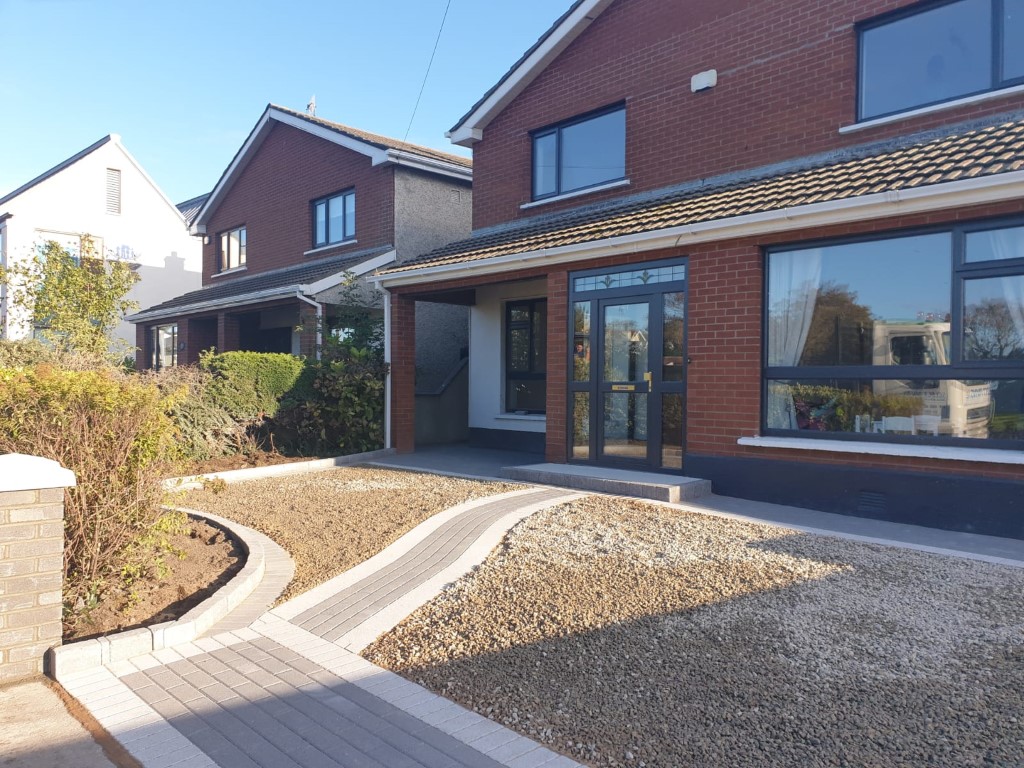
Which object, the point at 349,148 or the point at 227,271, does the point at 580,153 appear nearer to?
the point at 349,148

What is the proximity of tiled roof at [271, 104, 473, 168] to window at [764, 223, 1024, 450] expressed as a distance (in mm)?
9988

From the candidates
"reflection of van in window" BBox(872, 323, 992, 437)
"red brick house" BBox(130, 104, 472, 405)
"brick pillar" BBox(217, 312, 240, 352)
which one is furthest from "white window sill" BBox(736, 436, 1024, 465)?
"brick pillar" BBox(217, 312, 240, 352)

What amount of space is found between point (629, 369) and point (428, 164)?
27.8ft

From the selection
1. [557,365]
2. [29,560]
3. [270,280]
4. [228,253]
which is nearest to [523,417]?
[557,365]

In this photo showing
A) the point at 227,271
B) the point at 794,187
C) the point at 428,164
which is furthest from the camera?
the point at 227,271

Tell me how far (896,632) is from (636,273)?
572 centimetres

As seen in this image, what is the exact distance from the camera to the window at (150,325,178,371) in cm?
2178

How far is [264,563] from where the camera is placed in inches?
219

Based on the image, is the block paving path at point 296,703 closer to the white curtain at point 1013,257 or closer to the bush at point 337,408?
the white curtain at point 1013,257

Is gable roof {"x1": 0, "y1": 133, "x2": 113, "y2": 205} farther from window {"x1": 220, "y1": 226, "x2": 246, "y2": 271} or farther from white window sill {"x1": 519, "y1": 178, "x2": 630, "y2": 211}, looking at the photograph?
white window sill {"x1": 519, "y1": 178, "x2": 630, "y2": 211}

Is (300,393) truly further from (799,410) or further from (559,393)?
(799,410)

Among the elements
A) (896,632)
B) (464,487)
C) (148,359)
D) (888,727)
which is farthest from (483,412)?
(148,359)

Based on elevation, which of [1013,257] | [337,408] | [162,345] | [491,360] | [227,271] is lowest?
[337,408]

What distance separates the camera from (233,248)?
69.2 ft
